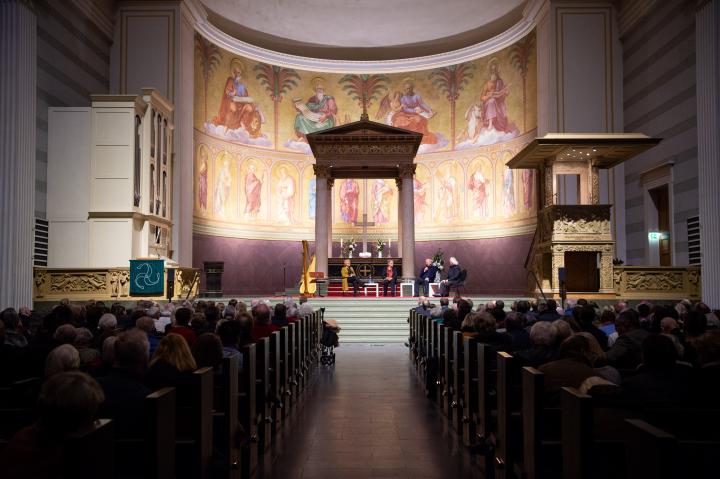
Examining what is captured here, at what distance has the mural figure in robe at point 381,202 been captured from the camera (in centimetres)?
3048

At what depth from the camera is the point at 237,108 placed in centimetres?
2741

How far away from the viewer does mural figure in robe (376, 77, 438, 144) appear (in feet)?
97.3

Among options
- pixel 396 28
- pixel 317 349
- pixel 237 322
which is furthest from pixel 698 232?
pixel 396 28

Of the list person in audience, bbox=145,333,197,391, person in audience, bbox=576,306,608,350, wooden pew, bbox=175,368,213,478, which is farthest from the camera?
person in audience, bbox=576,306,608,350

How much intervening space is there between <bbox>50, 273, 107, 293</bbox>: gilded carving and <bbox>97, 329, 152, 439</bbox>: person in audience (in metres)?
12.2

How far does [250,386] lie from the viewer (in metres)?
5.55

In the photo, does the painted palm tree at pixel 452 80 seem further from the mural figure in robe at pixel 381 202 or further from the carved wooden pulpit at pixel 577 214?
the carved wooden pulpit at pixel 577 214

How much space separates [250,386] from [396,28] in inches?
1008

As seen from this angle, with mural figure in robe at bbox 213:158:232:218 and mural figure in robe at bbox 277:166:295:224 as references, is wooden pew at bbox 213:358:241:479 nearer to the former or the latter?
mural figure in robe at bbox 213:158:232:218

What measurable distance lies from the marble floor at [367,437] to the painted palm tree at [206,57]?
18176 millimetres

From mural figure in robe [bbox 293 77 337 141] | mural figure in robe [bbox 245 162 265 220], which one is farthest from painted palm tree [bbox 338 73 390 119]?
mural figure in robe [bbox 245 162 265 220]

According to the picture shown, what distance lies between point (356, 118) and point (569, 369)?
26.6 meters

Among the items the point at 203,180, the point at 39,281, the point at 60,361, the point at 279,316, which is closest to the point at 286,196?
the point at 203,180

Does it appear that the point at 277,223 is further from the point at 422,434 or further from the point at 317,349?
the point at 422,434
